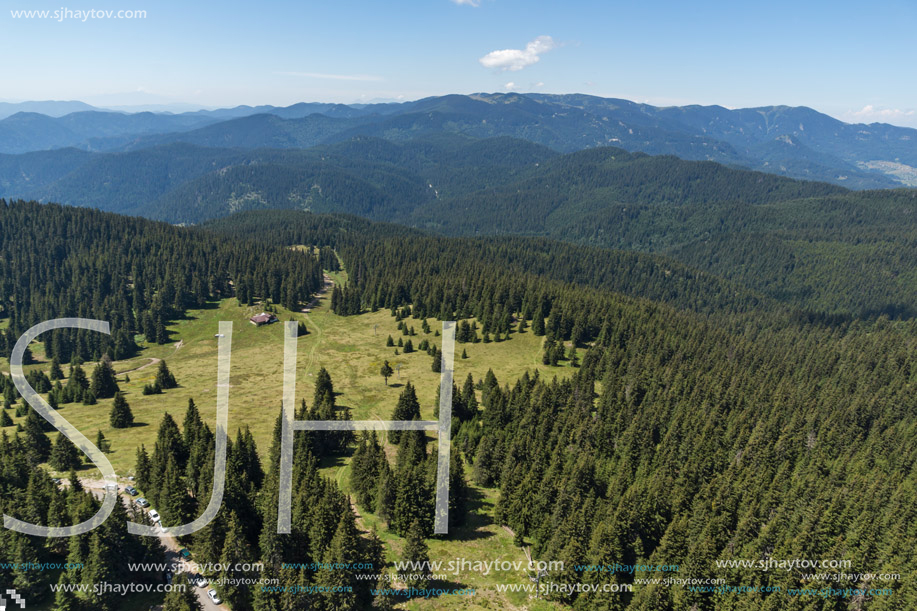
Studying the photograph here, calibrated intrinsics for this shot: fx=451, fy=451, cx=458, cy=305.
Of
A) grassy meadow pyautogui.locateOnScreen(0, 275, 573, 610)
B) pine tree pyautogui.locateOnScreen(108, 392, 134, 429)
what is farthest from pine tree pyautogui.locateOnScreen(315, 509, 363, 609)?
pine tree pyautogui.locateOnScreen(108, 392, 134, 429)

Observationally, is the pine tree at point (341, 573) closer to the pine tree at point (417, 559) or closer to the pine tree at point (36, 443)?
the pine tree at point (417, 559)

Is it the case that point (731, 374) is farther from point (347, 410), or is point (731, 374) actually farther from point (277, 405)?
point (277, 405)

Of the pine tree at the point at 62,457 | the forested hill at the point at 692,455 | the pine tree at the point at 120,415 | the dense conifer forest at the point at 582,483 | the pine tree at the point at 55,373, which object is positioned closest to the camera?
the dense conifer forest at the point at 582,483

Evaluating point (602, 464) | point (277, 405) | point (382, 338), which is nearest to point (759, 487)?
point (602, 464)

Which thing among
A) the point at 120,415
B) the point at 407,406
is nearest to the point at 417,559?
the point at 407,406

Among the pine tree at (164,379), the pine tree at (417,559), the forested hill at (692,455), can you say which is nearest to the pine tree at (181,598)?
the pine tree at (417,559)

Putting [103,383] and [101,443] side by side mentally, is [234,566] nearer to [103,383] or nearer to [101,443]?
[101,443]

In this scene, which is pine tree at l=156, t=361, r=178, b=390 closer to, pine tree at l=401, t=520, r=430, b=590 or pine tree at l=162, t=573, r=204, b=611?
pine tree at l=162, t=573, r=204, b=611

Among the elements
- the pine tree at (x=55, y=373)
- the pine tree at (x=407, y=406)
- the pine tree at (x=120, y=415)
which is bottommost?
the pine tree at (x=55, y=373)
